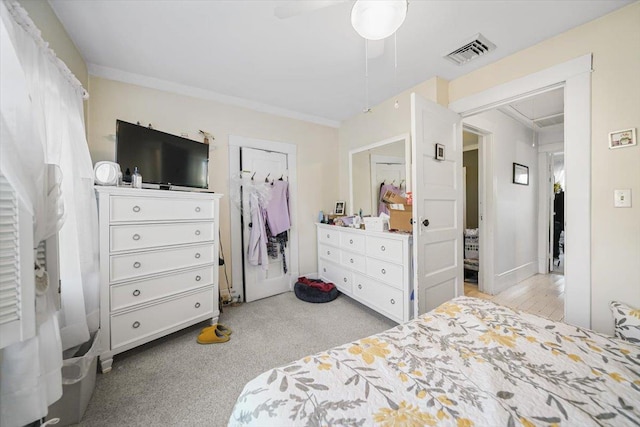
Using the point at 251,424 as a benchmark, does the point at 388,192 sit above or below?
above

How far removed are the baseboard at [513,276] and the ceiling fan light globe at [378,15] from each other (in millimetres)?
3245

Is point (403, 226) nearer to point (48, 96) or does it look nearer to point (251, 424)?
point (251, 424)

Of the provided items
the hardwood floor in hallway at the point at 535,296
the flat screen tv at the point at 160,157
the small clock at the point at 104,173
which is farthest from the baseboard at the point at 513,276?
the small clock at the point at 104,173

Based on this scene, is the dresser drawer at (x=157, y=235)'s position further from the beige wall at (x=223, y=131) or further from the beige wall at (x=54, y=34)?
the beige wall at (x=54, y=34)

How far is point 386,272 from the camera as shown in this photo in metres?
2.29

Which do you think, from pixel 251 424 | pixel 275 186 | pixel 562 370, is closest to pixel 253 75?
pixel 275 186

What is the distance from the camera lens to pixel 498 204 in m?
3.05

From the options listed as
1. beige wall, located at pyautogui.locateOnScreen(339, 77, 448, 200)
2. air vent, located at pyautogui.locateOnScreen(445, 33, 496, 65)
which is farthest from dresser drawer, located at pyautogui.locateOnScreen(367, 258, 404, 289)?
air vent, located at pyautogui.locateOnScreen(445, 33, 496, 65)

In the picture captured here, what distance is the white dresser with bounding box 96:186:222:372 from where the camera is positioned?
5.30 ft

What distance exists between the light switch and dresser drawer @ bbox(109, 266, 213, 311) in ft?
10.2

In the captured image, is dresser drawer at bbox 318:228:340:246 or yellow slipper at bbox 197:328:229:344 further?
dresser drawer at bbox 318:228:340:246

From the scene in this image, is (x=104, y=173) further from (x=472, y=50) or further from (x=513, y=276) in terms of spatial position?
(x=513, y=276)

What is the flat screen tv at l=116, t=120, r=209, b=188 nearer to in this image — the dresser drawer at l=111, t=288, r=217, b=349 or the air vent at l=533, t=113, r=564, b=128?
the dresser drawer at l=111, t=288, r=217, b=349

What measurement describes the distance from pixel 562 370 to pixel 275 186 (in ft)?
9.07
